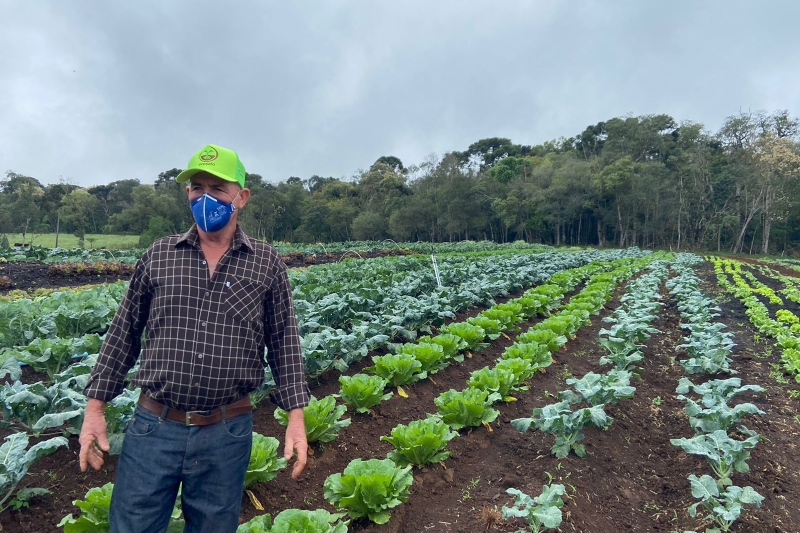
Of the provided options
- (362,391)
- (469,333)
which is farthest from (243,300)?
(469,333)

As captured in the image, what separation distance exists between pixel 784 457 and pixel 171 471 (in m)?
4.95

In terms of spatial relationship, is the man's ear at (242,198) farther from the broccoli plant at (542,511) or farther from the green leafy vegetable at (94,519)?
the broccoli plant at (542,511)

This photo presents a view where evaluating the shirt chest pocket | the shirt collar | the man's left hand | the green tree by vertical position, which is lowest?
the man's left hand

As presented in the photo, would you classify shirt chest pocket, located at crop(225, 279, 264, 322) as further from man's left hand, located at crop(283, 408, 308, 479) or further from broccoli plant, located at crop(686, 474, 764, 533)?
broccoli plant, located at crop(686, 474, 764, 533)

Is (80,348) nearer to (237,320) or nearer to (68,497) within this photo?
(68,497)

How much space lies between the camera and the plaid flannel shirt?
1.94m

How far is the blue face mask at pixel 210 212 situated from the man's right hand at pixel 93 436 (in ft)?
2.97

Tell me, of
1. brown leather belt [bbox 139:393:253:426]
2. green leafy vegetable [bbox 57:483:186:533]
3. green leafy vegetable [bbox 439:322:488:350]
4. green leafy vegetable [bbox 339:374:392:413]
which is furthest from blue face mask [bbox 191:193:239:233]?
green leafy vegetable [bbox 439:322:488:350]

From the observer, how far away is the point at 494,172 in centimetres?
5841

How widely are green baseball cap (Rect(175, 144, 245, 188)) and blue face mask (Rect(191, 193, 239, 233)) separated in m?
0.12

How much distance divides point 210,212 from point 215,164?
211 millimetres

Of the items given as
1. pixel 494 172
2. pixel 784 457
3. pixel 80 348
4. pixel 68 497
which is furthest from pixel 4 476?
pixel 494 172

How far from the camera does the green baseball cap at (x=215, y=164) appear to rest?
6.47 ft

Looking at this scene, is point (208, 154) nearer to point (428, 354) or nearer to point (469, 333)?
point (428, 354)
